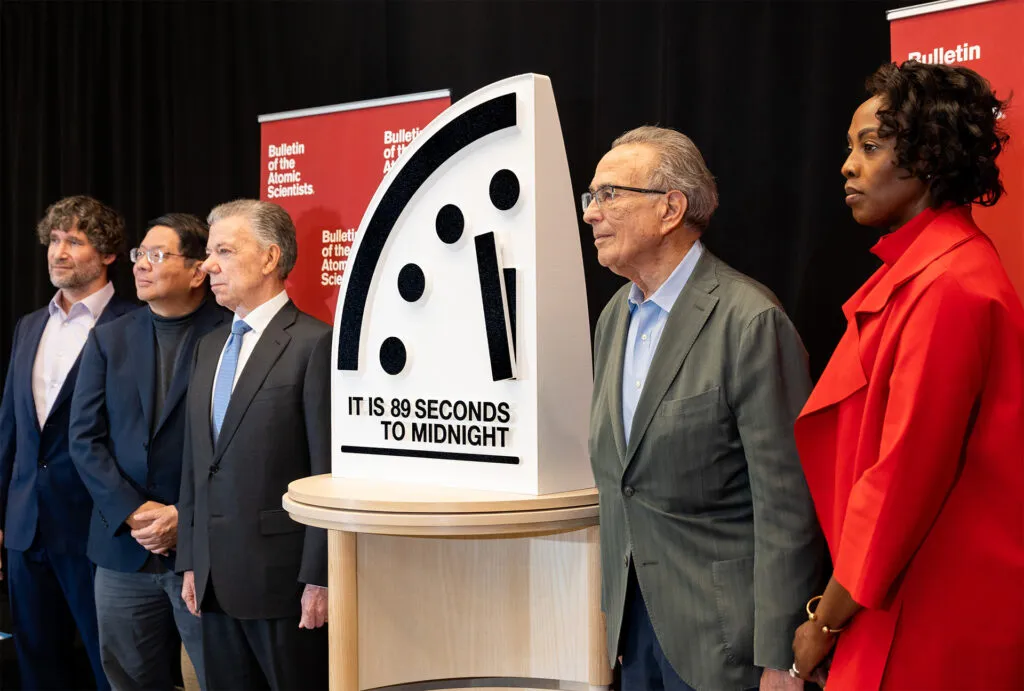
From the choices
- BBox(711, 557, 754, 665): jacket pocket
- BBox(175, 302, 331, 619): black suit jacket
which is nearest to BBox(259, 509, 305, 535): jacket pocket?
BBox(175, 302, 331, 619): black suit jacket

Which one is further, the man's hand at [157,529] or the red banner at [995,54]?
the man's hand at [157,529]

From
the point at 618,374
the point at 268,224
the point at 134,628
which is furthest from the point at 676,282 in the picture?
the point at 134,628

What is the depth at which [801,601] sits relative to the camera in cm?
188

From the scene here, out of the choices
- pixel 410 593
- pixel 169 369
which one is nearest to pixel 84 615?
pixel 169 369

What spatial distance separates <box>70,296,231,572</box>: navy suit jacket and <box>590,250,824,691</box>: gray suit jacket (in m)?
1.86

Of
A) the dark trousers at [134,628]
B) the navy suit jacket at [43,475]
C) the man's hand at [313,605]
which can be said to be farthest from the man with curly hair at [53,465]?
the man's hand at [313,605]

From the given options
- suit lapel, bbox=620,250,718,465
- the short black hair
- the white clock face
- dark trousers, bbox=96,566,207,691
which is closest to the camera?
suit lapel, bbox=620,250,718,465

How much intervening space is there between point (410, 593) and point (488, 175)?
1090 millimetres

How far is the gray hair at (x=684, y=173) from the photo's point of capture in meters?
→ 2.18

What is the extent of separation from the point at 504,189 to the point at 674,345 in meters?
0.62

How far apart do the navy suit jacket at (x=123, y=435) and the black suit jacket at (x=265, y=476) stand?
1.51 feet

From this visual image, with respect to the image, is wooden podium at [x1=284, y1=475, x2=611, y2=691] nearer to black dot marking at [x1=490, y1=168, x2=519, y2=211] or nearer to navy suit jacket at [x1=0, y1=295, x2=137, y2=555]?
black dot marking at [x1=490, y1=168, x2=519, y2=211]

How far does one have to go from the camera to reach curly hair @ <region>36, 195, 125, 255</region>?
13.5 feet

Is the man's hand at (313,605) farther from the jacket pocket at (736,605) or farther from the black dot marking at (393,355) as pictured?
the jacket pocket at (736,605)
